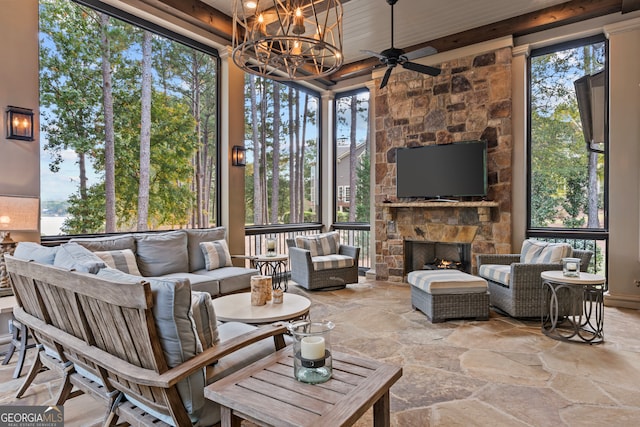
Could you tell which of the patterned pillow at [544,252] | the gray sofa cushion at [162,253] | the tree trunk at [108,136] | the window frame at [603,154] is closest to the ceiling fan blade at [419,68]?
the window frame at [603,154]

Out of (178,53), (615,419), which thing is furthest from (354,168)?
(615,419)

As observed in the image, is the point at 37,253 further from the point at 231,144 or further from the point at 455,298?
the point at 455,298

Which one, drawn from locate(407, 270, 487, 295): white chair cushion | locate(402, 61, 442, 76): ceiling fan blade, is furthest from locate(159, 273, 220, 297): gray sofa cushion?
locate(402, 61, 442, 76): ceiling fan blade

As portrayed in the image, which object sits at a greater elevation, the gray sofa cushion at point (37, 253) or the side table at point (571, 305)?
the gray sofa cushion at point (37, 253)

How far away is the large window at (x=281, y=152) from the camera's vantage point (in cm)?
611

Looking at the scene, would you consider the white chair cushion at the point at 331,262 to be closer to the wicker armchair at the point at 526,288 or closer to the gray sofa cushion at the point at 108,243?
the wicker armchair at the point at 526,288

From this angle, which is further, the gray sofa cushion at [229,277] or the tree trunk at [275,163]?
the tree trunk at [275,163]

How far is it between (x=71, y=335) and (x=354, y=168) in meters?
5.62

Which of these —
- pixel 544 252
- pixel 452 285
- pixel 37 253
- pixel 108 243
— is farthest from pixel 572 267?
pixel 108 243

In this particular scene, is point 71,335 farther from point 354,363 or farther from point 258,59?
point 258,59

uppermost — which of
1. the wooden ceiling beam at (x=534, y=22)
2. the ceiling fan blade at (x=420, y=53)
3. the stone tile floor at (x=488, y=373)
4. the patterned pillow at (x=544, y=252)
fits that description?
the wooden ceiling beam at (x=534, y=22)

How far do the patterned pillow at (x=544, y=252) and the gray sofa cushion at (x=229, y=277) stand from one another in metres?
3.31

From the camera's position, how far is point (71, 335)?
6.29 ft

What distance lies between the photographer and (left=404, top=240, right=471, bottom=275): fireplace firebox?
580cm
